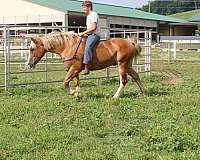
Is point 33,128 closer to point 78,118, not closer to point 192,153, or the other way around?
point 78,118

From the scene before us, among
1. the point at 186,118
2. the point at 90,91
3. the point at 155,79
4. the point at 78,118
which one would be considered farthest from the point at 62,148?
the point at 155,79

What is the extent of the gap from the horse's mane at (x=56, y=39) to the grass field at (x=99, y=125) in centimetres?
120

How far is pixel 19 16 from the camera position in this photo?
53.3 meters

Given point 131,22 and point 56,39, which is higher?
point 131,22

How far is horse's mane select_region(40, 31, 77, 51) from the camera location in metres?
10.5

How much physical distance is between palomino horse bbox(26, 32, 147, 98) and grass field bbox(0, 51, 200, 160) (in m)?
0.63

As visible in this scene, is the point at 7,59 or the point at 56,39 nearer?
the point at 56,39

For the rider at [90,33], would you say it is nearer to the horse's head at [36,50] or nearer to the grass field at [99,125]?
the grass field at [99,125]

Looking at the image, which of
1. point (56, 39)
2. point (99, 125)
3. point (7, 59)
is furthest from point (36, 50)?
point (99, 125)

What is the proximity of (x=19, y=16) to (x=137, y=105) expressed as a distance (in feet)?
151

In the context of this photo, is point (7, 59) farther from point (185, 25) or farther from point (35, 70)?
point (185, 25)

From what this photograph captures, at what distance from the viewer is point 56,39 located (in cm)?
1053

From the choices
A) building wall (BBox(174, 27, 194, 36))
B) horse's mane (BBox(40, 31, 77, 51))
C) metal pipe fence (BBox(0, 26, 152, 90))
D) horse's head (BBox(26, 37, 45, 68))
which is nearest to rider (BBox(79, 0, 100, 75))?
horse's mane (BBox(40, 31, 77, 51))

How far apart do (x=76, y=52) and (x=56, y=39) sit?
1.86ft
